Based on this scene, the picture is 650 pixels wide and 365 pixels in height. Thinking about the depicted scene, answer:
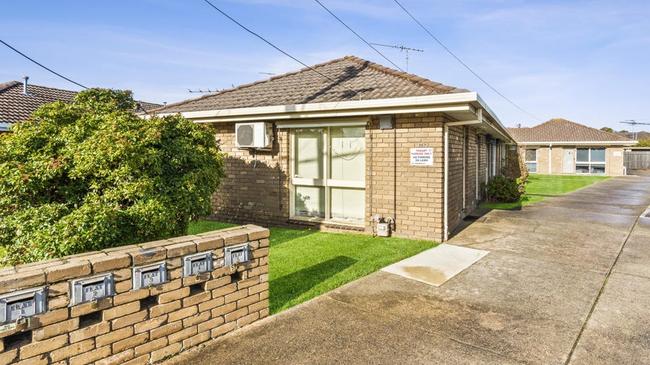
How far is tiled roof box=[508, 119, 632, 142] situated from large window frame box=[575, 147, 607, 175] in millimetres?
859

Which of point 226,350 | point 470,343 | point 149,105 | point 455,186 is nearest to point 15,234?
point 226,350

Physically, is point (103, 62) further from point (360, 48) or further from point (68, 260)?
point (68, 260)

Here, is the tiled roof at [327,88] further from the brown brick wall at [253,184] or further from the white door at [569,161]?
the white door at [569,161]

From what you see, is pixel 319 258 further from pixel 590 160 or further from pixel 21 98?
pixel 590 160

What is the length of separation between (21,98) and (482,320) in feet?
65.8

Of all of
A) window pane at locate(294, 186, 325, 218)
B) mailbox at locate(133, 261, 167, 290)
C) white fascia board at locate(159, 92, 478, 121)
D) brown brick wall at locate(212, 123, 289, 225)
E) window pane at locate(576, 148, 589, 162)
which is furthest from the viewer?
window pane at locate(576, 148, 589, 162)

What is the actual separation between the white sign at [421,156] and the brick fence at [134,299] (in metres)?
4.35

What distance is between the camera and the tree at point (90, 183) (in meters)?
3.70

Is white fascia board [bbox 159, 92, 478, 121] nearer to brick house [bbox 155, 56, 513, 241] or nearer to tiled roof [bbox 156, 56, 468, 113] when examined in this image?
brick house [bbox 155, 56, 513, 241]

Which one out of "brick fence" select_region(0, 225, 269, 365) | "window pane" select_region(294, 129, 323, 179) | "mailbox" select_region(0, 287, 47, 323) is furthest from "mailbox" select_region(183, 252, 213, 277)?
"window pane" select_region(294, 129, 323, 179)

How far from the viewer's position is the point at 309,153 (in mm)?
8602

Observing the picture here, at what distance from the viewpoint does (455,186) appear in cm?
858

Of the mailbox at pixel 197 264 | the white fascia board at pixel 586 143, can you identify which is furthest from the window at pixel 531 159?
the mailbox at pixel 197 264

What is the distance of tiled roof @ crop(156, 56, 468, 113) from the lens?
7.65 metres
